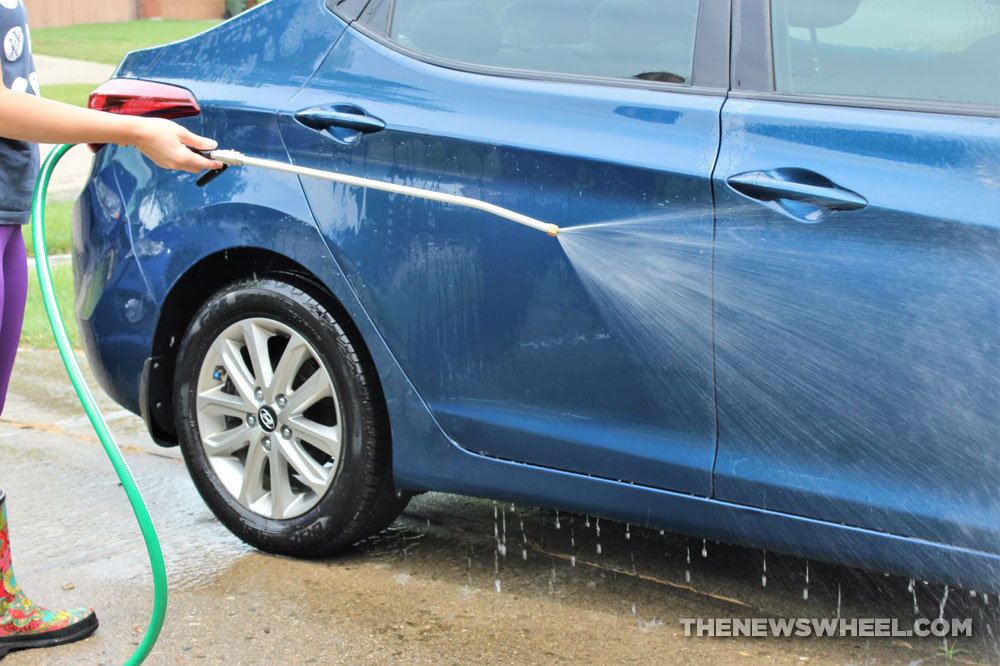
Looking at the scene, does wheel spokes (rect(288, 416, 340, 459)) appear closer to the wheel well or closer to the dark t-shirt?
the wheel well

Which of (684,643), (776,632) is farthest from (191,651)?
(776,632)

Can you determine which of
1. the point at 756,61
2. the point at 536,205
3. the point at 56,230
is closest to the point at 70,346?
the point at 536,205

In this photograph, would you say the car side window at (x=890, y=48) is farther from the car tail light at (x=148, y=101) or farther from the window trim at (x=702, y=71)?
the car tail light at (x=148, y=101)

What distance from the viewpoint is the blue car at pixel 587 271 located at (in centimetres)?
246

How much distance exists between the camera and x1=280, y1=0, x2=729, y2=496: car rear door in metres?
2.69

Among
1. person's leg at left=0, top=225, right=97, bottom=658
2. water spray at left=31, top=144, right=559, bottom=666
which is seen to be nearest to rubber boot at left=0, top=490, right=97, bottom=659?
person's leg at left=0, top=225, right=97, bottom=658

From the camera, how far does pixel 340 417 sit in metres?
3.19

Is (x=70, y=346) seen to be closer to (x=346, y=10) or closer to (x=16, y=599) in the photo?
(x=16, y=599)

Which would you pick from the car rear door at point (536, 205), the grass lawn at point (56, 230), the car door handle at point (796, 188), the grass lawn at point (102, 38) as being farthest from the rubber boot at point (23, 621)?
the grass lawn at point (102, 38)

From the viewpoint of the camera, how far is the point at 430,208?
2955 millimetres

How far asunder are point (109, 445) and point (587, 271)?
119 cm

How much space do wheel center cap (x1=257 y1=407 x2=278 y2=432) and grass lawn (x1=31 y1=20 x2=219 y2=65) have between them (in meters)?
23.2

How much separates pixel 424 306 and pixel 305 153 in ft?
1.75

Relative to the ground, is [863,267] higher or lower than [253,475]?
higher
